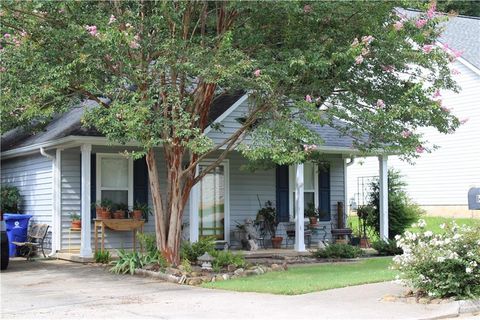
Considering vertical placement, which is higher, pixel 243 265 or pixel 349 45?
pixel 349 45

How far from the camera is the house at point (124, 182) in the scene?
1664cm

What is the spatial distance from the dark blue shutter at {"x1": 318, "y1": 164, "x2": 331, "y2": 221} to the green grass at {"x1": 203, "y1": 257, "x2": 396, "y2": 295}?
19.2ft

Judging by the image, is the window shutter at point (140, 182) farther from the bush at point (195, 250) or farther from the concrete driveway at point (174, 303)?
the concrete driveway at point (174, 303)

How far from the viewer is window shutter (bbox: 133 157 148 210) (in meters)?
17.8

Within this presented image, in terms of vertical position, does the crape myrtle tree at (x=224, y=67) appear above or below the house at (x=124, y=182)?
above

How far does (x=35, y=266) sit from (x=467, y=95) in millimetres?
17020

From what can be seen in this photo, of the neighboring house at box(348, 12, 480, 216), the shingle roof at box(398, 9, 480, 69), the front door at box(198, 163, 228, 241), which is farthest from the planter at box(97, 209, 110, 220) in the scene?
the shingle roof at box(398, 9, 480, 69)

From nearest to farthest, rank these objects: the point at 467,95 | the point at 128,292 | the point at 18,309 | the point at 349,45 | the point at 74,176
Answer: the point at 18,309 → the point at 128,292 → the point at 349,45 → the point at 74,176 → the point at 467,95

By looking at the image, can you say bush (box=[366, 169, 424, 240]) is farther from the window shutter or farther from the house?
the window shutter

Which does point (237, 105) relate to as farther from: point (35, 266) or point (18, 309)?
point (18, 309)

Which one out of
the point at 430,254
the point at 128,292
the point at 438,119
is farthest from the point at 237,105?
the point at 430,254

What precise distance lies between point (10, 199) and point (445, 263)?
41.9 ft

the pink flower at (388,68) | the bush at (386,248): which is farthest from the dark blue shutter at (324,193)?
the pink flower at (388,68)

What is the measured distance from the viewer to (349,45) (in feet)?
41.2
